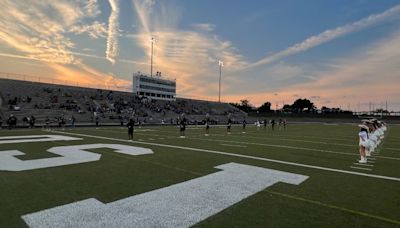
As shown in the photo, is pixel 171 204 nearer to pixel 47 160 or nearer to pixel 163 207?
pixel 163 207

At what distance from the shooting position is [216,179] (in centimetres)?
784

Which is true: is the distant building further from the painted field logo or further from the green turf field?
the painted field logo

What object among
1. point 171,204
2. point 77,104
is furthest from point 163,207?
point 77,104

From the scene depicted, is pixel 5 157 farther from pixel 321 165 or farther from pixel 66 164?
pixel 321 165

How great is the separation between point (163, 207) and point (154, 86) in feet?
267

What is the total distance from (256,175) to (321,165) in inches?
131

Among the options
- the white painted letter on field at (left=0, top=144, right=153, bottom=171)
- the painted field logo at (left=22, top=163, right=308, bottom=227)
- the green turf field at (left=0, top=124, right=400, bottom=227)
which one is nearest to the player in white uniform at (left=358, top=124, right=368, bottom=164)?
the green turf field at (left=0, top=124, right=400, bottom=227)

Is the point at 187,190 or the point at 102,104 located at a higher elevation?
the point at 102,104

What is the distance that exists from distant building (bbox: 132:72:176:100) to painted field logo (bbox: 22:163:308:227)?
242ft

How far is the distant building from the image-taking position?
3228 inches

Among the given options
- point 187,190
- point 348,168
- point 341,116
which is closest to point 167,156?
point 187,190

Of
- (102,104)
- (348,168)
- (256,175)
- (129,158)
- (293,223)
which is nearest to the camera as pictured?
(293,223)

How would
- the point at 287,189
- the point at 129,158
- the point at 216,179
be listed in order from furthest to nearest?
the point at 129,158, the point at 216,179, the point at 287,189

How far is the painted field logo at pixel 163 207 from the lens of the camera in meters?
4.74
